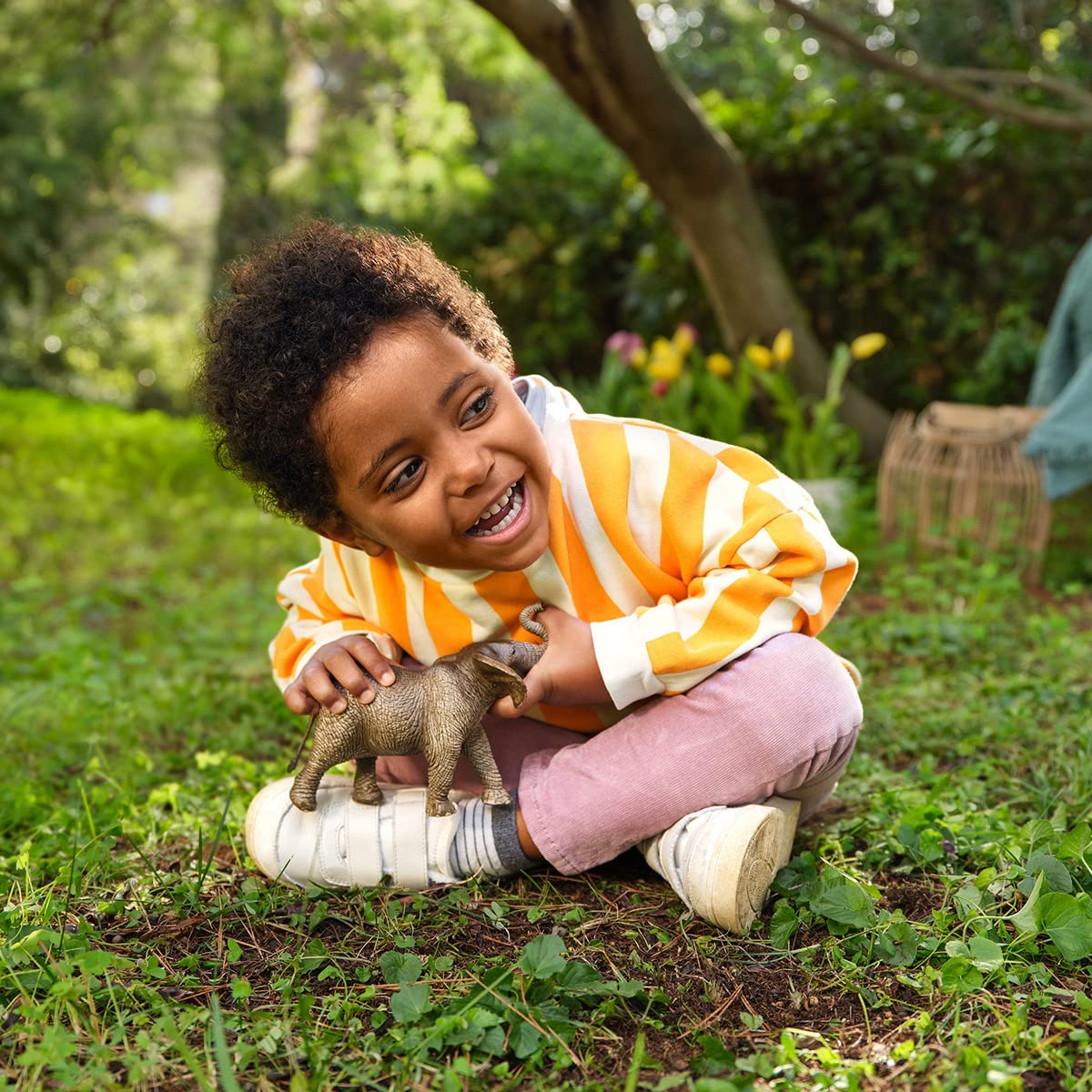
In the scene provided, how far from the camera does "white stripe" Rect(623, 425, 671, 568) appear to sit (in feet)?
6.00

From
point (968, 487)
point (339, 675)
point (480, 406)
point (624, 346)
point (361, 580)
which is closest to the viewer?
point (480, 406)

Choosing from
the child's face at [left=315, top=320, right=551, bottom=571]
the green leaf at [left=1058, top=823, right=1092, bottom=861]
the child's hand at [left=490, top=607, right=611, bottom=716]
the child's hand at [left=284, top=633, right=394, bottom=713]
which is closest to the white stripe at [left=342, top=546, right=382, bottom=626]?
the child's hand at [left=284, top=633, right=394, bottom=713]

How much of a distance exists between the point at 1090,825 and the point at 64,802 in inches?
77.2

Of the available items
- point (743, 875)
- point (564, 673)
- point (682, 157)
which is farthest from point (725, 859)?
point (682, 157)

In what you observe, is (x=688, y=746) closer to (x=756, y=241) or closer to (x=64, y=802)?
(x=64, y=802)

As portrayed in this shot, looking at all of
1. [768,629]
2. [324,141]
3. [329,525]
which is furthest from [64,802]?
[324,141]

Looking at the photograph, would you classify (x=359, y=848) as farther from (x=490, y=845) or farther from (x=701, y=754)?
(x=701, y=754)

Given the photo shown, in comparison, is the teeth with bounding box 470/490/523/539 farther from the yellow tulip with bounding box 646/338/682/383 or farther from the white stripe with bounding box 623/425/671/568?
the yellow tulip with bounding box 646/338/682/383

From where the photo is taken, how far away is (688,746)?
1.74 metres

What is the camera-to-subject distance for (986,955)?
4.89ft

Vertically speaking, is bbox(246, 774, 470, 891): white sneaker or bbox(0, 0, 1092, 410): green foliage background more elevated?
bbox(0, 0, 1092, 410): green foliage background

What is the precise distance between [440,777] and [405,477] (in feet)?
1.57

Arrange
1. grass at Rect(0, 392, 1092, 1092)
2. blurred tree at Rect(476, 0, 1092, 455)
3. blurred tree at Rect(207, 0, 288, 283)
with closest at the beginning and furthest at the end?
grass at Rect(0, 392, 1092, 1092) → blurred tree at Rect(476, 0, 1092, 455) → blurred tree at Rect(207, 0, 288, 283)

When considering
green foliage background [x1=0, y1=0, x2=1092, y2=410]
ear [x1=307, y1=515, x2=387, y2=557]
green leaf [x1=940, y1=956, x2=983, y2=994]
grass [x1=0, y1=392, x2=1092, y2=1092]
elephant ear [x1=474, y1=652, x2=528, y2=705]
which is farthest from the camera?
green foliage background [x1=0, y1=0, x2=1092, y2=410]
